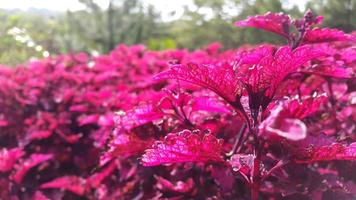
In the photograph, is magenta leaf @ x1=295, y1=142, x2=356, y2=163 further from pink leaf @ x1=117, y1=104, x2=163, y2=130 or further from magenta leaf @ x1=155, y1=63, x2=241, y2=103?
pink leaf @ x1=117, y1=104, x2=163, y2=130

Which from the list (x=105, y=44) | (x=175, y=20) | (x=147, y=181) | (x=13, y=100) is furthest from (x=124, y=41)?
(x=147, y=181)

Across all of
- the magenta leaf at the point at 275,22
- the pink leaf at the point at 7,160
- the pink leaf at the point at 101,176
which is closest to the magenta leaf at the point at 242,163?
the magenta leaf at the point at 275,22

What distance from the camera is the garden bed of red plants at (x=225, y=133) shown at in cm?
94

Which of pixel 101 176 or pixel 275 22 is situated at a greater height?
pixel 275 22

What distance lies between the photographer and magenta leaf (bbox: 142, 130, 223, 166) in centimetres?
94

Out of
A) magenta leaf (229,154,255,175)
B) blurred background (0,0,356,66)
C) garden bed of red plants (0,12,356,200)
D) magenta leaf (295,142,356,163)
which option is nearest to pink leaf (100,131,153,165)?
garden bed of red plants (0,12,356,200)

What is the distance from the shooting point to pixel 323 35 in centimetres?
128

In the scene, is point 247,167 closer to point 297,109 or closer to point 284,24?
point 297,109

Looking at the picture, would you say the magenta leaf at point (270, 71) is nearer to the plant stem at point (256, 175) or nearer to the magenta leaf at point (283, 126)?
the plant stem at point (256, 175)

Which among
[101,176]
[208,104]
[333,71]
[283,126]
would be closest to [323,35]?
[333,71]

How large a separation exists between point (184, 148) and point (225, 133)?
44 cm

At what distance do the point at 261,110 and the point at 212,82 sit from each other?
0.10 m

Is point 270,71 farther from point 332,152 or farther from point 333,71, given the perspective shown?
point 333,71

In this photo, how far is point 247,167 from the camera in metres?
0.96
